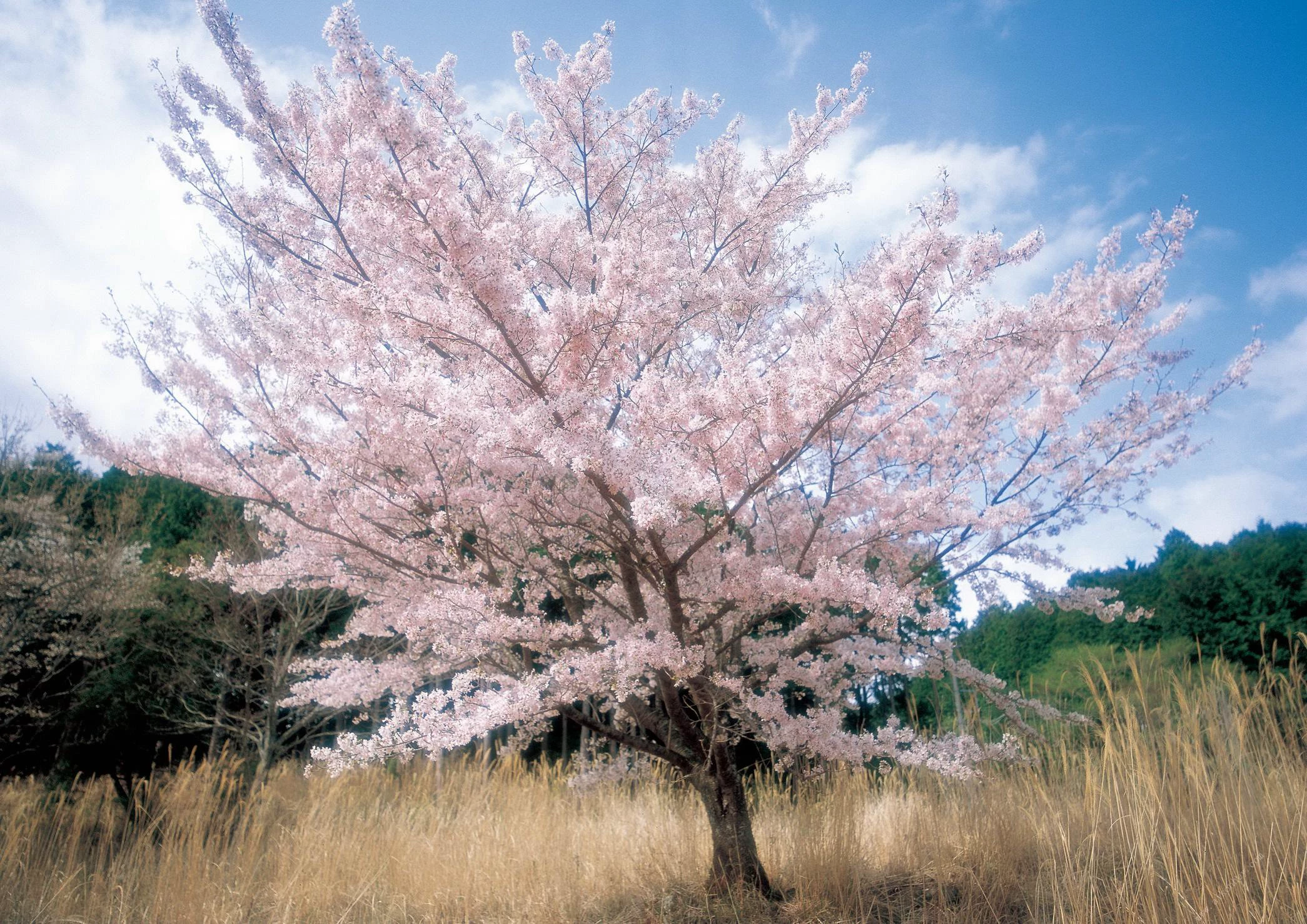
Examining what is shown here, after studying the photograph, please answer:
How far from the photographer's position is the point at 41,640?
318 inches

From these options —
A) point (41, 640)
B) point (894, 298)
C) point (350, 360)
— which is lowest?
point (41, 640)

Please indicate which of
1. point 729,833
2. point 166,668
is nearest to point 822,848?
point 729,833

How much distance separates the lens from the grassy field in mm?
2588

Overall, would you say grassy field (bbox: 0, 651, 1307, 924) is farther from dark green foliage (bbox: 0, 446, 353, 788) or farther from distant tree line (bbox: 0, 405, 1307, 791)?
dark green foliage (bbox: 0, 446, 353, 788)

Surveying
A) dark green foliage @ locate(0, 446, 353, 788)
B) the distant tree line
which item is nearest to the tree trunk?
the distant tree line

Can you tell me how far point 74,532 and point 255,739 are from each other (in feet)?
10.7

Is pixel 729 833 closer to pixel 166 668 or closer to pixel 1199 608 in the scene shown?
pixel 1199 608

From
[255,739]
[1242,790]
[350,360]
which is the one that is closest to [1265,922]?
[1242,790]

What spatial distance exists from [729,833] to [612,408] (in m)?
1.94

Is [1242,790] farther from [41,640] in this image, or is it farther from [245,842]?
[41,640]

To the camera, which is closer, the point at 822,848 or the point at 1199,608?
the point at 822,848

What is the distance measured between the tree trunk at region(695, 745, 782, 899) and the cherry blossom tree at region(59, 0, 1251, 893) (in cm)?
1

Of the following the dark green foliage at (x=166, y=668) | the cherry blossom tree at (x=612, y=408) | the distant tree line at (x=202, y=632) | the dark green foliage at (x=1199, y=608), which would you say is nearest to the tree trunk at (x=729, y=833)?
the cherry blossom tree at (x=612, y=408)

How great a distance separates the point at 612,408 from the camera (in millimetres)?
2832
